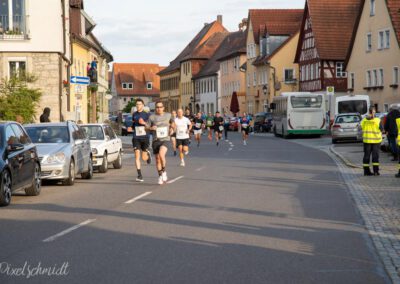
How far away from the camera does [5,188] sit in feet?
48.3

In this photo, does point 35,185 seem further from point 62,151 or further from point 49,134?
point 49,134

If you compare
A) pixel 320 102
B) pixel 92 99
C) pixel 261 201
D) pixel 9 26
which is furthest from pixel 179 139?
pixel 92 99

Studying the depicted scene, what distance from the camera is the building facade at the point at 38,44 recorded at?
4288 centimetres

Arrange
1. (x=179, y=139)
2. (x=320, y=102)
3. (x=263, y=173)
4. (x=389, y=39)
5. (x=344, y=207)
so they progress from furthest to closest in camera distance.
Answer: (x=389, y=39) → (x=320, y=102) → (x=179, y=139) → (x=263, y=173) → (x=344, y=207)

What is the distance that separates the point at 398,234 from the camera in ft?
36.7

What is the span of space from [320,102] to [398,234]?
45.6m

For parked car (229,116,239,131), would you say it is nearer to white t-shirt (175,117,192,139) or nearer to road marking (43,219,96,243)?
white t-shirt (175,117,192,139)

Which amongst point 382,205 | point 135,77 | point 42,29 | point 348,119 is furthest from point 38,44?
point 135,77

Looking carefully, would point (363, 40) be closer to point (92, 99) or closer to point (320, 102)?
point (320, 102)

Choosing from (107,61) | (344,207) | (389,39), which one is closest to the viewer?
(344,207)

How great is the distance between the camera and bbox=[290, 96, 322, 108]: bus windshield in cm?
5622

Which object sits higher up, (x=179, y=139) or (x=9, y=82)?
(x=9, y=82)

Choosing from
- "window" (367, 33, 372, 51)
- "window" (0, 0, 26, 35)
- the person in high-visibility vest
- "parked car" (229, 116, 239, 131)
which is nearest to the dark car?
the person in high-visibility vest

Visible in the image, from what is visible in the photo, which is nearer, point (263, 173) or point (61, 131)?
point (61, 131)
